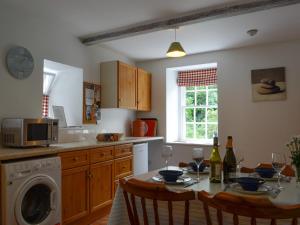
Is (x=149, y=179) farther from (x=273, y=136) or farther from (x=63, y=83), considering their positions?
(x=273, y=136)

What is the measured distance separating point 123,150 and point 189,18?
1.87 metres

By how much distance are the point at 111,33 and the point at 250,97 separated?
2.31 meters

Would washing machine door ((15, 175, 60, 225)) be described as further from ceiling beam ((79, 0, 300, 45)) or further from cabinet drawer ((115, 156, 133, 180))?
ceiling beam ((79, 0, 300, 45))

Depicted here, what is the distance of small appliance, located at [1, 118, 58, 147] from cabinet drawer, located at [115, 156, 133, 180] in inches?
39.6

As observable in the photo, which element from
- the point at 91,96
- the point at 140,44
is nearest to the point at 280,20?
the point at 140,44

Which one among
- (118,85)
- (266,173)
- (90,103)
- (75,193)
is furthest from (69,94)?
(266,173)

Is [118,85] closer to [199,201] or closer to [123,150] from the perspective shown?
[123,150]

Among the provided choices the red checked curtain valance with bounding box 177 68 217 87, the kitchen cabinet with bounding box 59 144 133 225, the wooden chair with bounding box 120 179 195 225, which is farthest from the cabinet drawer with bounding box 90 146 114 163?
the red checked curtain valance with bounding box 177 68 217 87

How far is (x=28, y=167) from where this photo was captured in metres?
2.25

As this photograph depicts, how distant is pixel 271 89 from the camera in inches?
156

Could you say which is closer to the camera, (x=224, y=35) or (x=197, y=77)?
(x=224, y=35)

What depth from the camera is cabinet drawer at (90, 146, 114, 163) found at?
9.97 feet

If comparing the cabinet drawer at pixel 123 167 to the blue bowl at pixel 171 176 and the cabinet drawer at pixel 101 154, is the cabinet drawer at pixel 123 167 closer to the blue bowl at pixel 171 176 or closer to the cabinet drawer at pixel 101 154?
the cabinet drawer at pixel 101 154

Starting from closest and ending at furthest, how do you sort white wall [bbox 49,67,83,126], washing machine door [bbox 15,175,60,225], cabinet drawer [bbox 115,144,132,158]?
washing machine door [bbox 15,175,60,225] → cabinet drawer [bbox 115,144,132,158] → white wall [bbox 49,67,83,126]
